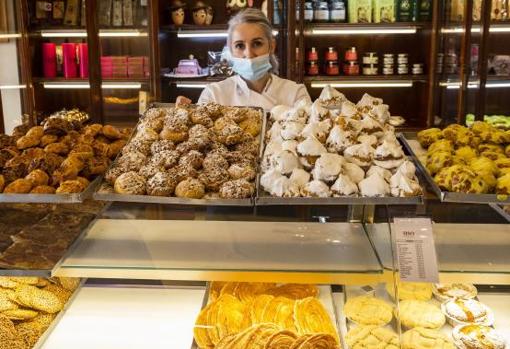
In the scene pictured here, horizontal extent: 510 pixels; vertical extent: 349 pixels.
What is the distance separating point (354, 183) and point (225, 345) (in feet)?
1.70

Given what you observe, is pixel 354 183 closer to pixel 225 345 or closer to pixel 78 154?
pixel 225 345

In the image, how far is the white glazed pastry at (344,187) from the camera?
119cm

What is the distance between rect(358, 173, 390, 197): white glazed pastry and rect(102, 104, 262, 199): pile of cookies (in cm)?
24

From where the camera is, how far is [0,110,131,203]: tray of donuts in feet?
4.13

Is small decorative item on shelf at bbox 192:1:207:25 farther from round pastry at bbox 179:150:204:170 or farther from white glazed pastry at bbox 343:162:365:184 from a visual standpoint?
white glazed pastry at bbox 343:162:365:184

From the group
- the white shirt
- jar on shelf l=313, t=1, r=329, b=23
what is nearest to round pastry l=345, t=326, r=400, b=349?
the white shirt

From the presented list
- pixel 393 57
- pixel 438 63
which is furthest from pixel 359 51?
pixel 438 63

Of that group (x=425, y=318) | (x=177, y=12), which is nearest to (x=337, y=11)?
(x=177, y=12)

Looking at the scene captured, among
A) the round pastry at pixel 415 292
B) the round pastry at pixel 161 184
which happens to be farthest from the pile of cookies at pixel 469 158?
the round pastry at pixel 161 184

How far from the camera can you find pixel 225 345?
138cm

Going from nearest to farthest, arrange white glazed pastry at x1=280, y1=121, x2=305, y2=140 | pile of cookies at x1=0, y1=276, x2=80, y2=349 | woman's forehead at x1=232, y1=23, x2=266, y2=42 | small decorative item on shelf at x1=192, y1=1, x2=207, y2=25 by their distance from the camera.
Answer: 1. white glazed pastry at x1=280, y1=121, x2=305, y2=140
2. pile of cookies at x1=0, y1=276, x2=80, y2=349
3. woman's forehead at x1=232, y1=23, x2=266, y2=42
4. small decorative item on shelf at x1=192, y1=1, x2=207, y2=25

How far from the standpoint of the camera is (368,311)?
4.84 ft

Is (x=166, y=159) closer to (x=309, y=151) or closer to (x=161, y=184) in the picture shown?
(x=161, y=184)

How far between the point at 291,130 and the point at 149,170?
36 centimetres
